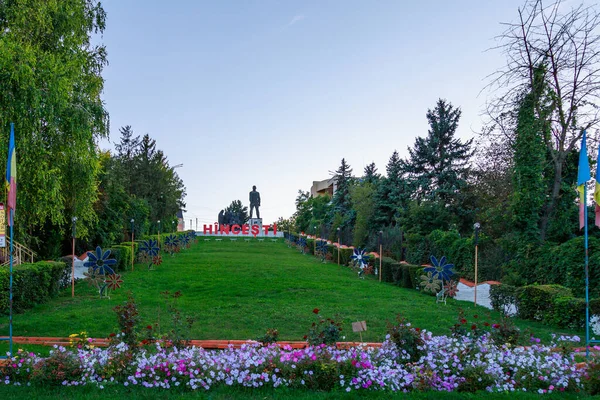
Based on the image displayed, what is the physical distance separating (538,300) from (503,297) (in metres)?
1.18

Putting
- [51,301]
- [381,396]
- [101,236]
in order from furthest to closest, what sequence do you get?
[101,236]
[51,301]
[381,396]

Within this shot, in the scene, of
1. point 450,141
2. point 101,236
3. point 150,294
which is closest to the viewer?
point 150,294

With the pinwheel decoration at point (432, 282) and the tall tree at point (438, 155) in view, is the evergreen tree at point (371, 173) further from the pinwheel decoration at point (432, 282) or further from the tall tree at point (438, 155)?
the pinwheel decoration at point (432, 282)

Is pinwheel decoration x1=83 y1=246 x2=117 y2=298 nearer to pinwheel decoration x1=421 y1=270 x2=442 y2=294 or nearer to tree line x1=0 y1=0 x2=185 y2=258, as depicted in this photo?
tree line x1=0 y1=0 x2=185 y2=258

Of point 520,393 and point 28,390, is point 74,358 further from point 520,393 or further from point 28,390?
point 520,393

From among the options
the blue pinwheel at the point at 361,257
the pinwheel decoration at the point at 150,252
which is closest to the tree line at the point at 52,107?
the pinwheel decoration at the point at 150,252

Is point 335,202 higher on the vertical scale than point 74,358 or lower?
higher

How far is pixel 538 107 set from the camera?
12.2 metres

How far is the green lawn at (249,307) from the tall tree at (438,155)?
13.2 metres

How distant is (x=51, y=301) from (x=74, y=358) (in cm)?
700

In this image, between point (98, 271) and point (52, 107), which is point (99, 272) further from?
point (52, 107)

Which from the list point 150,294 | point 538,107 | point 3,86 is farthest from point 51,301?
point 538,107

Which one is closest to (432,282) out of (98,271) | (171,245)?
(98,271)

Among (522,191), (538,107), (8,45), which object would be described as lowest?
(522,191)
